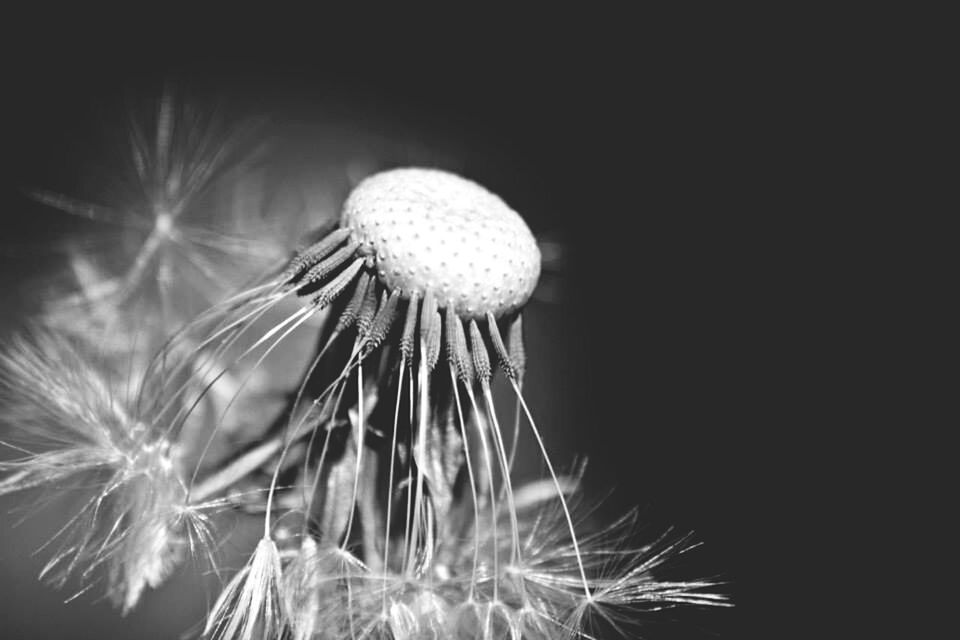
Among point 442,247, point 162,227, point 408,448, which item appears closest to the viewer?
point 442,247

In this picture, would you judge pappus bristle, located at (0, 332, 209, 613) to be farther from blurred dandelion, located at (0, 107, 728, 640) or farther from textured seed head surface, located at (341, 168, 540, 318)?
textured seed head surface, located at (341, 168, 540, 318)

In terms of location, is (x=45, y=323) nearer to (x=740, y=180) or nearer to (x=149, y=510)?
(x=149, y=510)

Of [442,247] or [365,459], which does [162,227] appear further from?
[442,247]

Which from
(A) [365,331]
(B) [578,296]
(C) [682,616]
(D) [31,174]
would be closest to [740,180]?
(B) [578,296]

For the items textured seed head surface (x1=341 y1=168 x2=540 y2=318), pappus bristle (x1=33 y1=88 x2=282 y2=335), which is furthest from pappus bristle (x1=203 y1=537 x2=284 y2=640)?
pappus bristle (x1=33 y1=88 x2=282 y2=335)

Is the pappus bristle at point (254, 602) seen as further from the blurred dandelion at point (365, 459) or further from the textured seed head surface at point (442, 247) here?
the textured seed head surface at point (442, 247)

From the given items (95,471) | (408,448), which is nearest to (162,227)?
(95,471)

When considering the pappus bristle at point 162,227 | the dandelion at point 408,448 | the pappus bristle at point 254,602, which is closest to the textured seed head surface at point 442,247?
the dandelion at point 408,448

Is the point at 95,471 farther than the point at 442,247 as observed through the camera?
Yes
